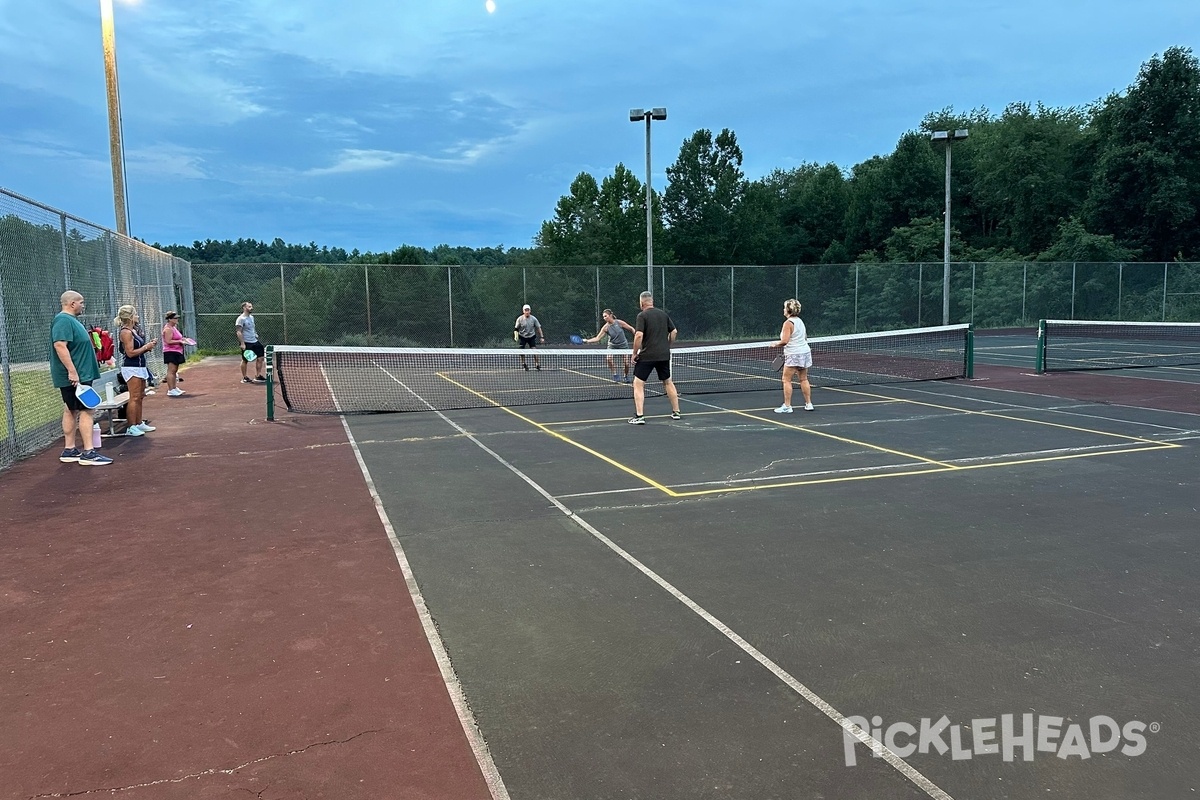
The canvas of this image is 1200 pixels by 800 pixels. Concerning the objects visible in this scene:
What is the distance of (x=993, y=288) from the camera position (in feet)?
129

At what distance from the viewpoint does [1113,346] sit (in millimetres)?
27375

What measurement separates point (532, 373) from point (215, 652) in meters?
16.9

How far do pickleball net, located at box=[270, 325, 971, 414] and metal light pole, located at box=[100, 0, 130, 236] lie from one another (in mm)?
4084

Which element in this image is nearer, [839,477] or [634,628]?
[634,628]

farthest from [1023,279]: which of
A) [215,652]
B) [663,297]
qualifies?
[215,652]

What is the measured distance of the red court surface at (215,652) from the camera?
3.46 meters

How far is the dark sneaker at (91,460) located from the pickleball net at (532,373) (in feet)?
12.9

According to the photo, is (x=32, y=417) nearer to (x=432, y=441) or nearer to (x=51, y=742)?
(x=432, y=441)

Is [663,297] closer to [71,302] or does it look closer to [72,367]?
[71,302]

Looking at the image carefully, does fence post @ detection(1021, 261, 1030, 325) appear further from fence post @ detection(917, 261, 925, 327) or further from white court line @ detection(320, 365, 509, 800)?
white court line @ detection(320, 365, 509, 800)

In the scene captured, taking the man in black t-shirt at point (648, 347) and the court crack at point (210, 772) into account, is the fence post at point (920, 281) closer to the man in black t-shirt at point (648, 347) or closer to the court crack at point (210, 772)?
the man in black t-shirt at point (648, 347)

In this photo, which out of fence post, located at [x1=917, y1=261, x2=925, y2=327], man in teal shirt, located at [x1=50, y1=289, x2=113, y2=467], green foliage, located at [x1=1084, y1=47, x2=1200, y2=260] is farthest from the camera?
green foliage, located at [x1=1084, y1=47, x2=1200, y2=260]

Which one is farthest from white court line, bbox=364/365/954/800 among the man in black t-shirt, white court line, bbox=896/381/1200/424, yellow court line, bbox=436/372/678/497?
white court line, bbox=896/381/1200/424

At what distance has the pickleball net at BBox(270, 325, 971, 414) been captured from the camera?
15.5 m
